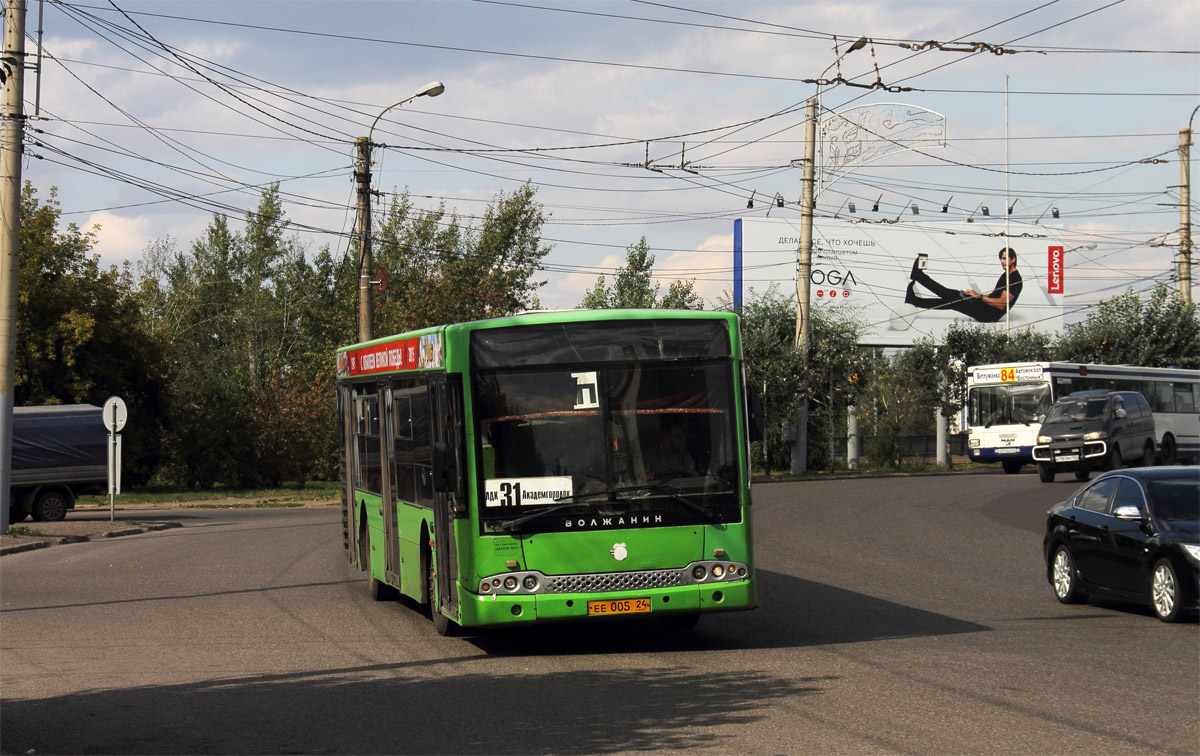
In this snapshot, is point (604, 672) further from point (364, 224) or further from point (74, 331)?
point (74, 331)

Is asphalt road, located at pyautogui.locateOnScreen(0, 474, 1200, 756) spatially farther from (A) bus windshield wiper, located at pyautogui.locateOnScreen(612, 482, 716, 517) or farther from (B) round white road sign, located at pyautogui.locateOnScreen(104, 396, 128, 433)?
(B) round white road sign, located at pyautogui.locateOnScreen(104, 396, 128, 433)

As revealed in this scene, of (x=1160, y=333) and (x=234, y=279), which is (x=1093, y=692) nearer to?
(x=1160, y=333)

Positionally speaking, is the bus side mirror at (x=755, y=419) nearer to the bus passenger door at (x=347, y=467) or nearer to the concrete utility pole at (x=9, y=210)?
the bus passenger door at (x=347, y=467)

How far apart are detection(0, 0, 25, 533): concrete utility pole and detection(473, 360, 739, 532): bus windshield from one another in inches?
638

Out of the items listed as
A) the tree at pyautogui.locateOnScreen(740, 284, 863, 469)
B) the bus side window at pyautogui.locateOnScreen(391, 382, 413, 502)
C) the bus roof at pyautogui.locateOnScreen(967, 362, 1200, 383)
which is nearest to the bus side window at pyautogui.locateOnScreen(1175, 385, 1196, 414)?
the bus roof at pyautogui.locateOnScreen(967, 362, 1200, 383)

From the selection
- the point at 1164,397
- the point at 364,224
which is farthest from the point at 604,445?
the point at 1164,397

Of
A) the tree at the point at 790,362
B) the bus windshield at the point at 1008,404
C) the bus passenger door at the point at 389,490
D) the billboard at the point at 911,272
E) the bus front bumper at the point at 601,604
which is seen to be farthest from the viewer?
the billboard at the point at 911,272

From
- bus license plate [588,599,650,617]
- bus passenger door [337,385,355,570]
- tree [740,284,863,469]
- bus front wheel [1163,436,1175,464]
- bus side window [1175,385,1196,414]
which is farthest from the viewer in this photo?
bus side window [1175,385,1196,414]

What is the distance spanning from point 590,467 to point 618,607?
111 centimetres

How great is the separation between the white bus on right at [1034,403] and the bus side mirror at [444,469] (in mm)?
32285

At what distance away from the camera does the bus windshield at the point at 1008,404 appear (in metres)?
40.5

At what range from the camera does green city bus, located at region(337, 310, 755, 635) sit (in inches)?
404

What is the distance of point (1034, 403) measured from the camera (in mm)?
40562

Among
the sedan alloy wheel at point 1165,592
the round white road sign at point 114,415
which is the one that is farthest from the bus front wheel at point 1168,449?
the sedan alloy wheel at point 1165,592
